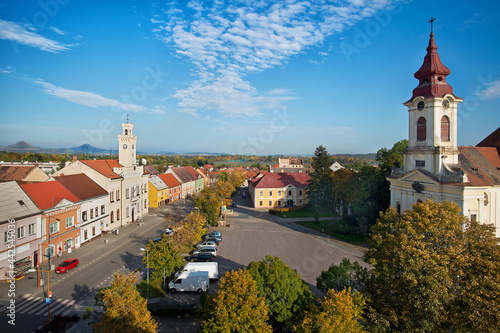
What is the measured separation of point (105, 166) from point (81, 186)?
6.66 meters

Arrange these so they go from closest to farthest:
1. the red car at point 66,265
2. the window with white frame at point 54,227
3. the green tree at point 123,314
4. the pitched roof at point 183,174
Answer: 1. the green tree at point 123,314
2. the red car at point 66,265
3. the window with white frame at point 54,227
4. the pitched roof at point 183,174

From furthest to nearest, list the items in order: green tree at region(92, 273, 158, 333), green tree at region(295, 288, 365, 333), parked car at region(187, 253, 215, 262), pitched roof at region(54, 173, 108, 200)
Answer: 1. pitched roof at region(54, 173, 108, 200)
2. parked car at region(187, 253, 215, 262)
3. green tree at region(295, 288, 365, 333)
4. green tree at region(92, 273, 158, 333)

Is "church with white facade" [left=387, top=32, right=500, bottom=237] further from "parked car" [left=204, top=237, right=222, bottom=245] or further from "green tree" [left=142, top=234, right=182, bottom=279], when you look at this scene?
"green tree" [left=142, top=234, right=182, bottom=279]

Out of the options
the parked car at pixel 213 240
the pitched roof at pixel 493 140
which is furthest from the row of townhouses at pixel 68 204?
the pitched roof at pixel 493 140

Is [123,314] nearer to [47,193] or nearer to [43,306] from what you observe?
[43,306]

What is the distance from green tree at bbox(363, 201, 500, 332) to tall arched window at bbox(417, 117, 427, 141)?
51.7ft

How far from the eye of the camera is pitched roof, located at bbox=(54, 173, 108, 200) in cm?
3275

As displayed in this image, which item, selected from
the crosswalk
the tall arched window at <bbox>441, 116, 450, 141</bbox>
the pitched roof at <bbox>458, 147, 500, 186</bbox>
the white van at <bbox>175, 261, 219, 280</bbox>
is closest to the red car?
the crosswalk

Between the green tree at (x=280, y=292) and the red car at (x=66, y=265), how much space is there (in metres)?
18.3

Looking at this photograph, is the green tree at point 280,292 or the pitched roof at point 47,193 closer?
the green tree at point 280,292

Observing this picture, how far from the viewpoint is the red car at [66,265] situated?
79.3ft

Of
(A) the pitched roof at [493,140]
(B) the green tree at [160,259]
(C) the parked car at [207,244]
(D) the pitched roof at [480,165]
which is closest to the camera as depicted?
(B) the green tree at [160,259]

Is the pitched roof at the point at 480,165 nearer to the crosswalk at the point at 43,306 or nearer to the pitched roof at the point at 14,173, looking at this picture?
the crosswalk at the point at 43,306

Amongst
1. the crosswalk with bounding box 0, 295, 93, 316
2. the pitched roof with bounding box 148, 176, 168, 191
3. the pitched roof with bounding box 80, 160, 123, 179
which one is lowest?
the crosswalk with bounding box 0, 295, 93, 316
